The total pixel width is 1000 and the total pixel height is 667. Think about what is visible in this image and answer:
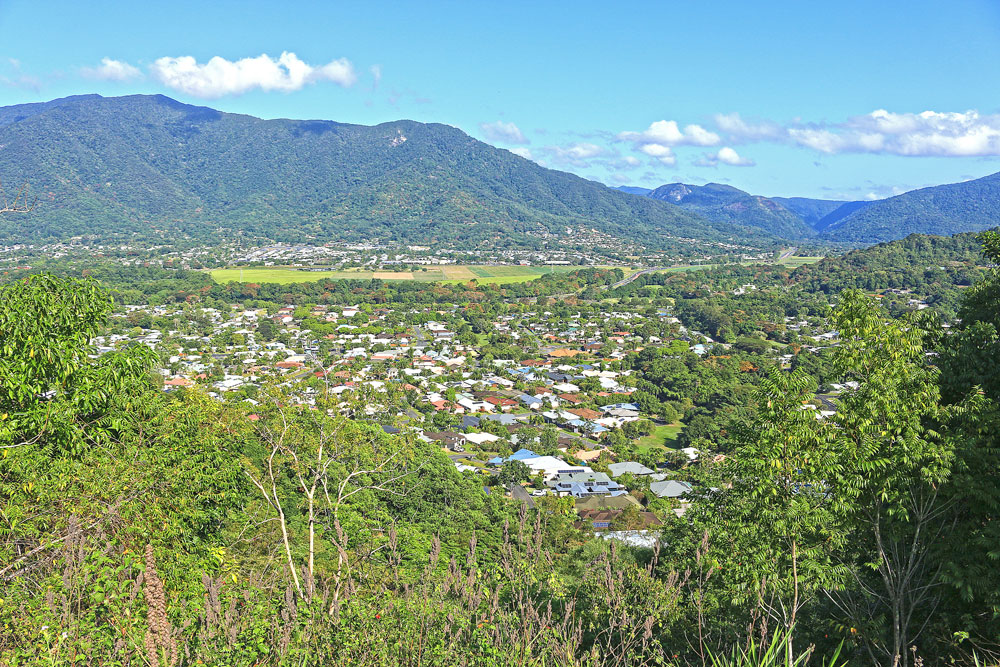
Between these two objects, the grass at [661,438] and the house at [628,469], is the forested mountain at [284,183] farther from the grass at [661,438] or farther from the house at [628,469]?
the house at [628,469]

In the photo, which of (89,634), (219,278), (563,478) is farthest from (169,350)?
(219,278)

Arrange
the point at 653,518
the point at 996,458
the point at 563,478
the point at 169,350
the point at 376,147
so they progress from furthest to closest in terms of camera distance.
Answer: the point at 376,147 < the point at 169,350 < the point at 563,478 < the point at 653,518 < the point at 996,458

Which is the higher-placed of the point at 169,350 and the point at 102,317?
the point at 102,317

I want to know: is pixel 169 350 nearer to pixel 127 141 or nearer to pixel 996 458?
pixel 996 458

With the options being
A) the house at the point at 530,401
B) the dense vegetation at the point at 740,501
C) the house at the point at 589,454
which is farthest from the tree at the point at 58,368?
the house at the point at 530,401

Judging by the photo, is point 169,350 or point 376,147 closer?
point 169,350

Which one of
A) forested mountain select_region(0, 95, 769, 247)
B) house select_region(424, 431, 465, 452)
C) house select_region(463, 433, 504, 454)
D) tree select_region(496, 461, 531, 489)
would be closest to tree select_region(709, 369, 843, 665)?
tree select_region(496, 461, 531, 489)
